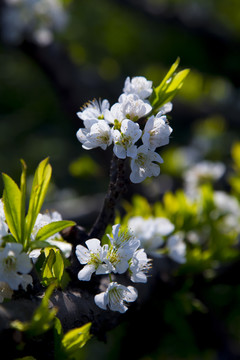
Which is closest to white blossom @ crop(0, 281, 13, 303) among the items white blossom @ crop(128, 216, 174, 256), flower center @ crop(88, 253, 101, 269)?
flower center @ crop(88, 253, 101, 269)

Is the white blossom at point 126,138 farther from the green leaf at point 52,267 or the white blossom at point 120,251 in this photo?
the green leaf at point 52,267

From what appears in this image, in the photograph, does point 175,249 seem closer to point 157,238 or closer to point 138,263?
point 157,238

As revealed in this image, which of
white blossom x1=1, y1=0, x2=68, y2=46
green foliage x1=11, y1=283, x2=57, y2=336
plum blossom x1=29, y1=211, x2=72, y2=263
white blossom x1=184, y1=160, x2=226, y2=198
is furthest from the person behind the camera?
white blossom x1=1, y1=0, x2=68, y2=46

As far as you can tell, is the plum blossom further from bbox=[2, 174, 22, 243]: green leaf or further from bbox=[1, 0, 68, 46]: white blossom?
bbox=[1, 0, 68, 46]: white blossom

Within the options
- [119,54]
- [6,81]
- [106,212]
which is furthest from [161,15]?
[106,212]

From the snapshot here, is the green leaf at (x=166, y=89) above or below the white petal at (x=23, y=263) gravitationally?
above

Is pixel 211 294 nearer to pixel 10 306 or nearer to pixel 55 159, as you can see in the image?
pixel 10 306

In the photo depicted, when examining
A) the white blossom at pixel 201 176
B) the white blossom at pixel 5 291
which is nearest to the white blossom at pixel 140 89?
the white blossom at pixel 5 291

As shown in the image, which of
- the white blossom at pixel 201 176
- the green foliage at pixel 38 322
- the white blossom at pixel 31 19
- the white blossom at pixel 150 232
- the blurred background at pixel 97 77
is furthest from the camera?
the blurred background at pixel 97 77
